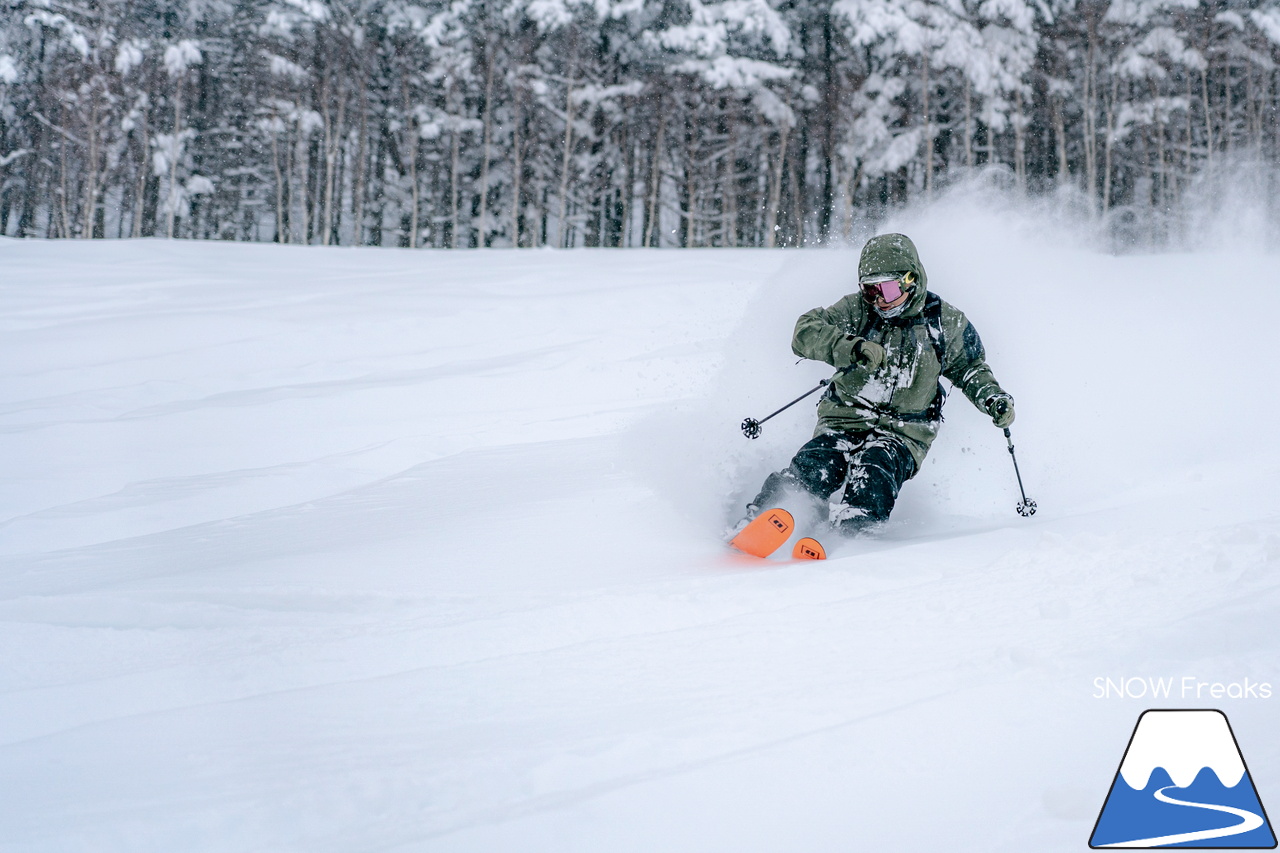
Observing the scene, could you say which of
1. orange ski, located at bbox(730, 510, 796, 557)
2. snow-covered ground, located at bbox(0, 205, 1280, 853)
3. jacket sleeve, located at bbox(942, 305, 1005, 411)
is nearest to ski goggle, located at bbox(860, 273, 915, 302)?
jacket sleeve, located at bbox(942, 305, 1005, 411)

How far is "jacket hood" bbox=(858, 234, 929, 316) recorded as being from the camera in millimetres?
4184

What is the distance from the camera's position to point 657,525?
3.90 m

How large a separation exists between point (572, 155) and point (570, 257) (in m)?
12.9

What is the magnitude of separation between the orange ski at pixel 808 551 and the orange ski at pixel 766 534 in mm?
88

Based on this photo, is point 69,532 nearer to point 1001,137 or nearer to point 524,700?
point 524,700

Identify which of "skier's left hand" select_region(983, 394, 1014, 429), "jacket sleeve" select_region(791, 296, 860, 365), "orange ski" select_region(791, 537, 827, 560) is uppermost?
"jacket sleeve" select_region(791, 296, 860, 365)

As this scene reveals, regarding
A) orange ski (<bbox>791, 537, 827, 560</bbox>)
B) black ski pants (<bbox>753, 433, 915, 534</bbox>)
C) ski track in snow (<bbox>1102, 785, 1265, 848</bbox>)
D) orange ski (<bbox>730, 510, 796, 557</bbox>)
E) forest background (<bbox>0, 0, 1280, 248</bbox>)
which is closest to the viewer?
ski track in snow (<bbox>1102, 785, 1265, 848</bbox>)

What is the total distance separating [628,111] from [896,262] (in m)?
22.2

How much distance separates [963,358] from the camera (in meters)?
4.38

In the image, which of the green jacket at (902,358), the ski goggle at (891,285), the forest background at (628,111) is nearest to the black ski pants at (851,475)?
the green jacket at (902,358)

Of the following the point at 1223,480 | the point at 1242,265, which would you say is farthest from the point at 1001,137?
the point at 1223,480

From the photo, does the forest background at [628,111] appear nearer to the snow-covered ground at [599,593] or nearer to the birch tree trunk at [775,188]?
the birch tree trunk at [775,188]

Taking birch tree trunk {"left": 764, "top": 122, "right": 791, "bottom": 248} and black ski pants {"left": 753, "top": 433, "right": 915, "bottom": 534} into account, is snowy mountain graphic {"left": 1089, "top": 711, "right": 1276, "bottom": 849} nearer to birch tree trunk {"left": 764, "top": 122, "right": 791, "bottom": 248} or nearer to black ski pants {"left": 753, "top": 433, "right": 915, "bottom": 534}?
black ski pants {"left": 753, "top": 433, "right": 915, "bottom": 534}

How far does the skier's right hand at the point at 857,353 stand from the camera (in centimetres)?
392
